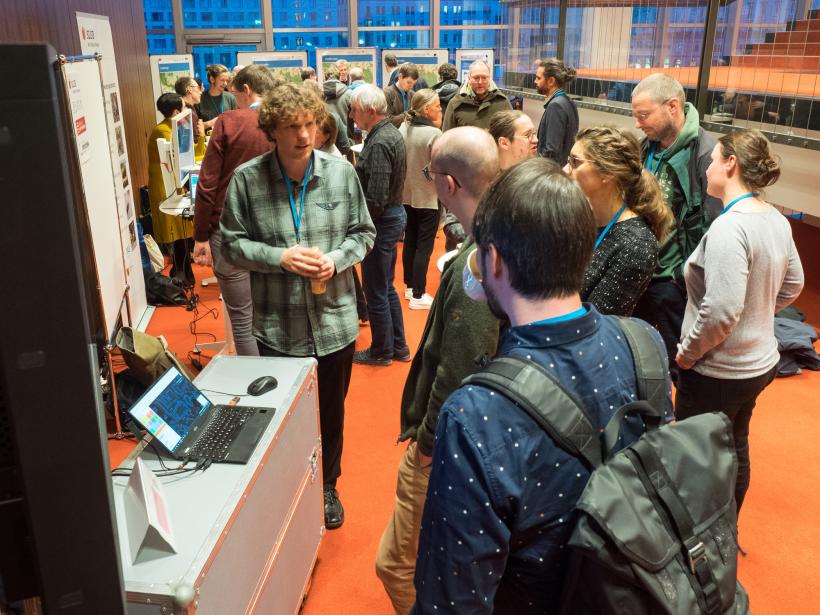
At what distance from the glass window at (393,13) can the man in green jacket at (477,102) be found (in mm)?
8708

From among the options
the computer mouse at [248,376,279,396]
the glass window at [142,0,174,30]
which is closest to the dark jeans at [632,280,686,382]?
the computer mouse at [248,376,279,396]

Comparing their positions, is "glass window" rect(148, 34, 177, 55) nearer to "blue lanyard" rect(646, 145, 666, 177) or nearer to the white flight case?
"blue lanyard" rect(646, 145, 666, 177)

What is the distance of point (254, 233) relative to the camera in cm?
254

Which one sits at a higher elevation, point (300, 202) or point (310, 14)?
point (310, 14)

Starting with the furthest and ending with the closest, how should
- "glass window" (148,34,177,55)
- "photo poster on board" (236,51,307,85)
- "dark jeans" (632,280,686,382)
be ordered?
1. "glass window" (148,34,177,55)
2. "photo poster on board" (236,51,307,85)
3. "dark jeans" (632,280,686,382)

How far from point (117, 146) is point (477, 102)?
10.7ft

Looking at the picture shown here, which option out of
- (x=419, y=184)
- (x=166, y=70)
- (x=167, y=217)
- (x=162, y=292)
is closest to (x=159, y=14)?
(x=166, y=70)

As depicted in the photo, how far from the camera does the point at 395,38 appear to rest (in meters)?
14.4

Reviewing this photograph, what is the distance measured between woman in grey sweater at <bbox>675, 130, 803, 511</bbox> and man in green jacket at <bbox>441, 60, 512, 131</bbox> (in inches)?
159

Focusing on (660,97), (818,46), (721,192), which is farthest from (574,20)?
(721,192)

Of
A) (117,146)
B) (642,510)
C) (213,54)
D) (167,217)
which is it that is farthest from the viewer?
(213,54)

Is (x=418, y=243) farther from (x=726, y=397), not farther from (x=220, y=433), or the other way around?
(x=220, y=433)

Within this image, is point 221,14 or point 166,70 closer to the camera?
point 166,70

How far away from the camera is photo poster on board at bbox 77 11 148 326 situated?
4.27 meters
